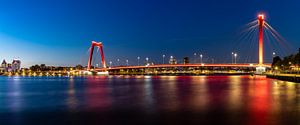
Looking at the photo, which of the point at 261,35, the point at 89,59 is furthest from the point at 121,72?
the point at 261,35

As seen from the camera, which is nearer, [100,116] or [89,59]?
[100,116]

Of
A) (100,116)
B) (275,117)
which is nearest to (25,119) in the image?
(100,116)

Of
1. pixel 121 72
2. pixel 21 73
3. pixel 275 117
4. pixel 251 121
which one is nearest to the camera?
pixel 251 121

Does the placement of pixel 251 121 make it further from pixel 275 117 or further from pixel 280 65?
pixel 280 65

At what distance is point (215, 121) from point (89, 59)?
73.1 m

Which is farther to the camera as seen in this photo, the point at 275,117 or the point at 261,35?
the point at 261,35

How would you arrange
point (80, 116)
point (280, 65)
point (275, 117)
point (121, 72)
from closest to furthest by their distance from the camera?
point (275, 117), point (80, 116), point (280, 65), point (121, 72)

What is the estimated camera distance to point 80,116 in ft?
39.4

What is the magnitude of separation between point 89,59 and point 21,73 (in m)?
58.7

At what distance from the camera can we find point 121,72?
113188 millimetres

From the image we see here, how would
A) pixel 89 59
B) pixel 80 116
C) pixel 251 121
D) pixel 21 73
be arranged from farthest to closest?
1. pixel 21 73
2. pixel 89 59
3. pixel 80 116
4. pixel 251 121

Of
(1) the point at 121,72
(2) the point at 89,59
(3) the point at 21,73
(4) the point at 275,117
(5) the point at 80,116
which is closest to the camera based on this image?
(4) the point at 275,117

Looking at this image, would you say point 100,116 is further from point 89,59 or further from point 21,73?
point 21,73

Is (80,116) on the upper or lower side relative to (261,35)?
lower
